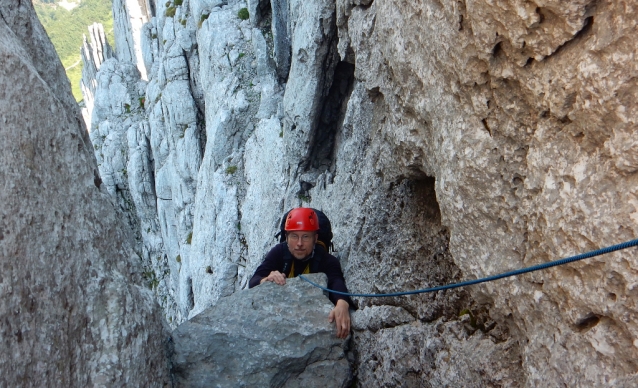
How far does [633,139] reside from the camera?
349 centimetres

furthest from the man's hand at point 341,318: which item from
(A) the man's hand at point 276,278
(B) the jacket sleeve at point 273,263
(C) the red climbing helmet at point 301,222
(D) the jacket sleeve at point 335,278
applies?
(B) the jacket sleeve at point 273,263

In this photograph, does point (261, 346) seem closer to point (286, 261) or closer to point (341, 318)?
point (341, 318)

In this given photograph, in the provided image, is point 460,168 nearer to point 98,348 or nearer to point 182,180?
point 98,348

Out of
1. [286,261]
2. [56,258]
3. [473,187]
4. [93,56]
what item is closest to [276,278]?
[286,261]

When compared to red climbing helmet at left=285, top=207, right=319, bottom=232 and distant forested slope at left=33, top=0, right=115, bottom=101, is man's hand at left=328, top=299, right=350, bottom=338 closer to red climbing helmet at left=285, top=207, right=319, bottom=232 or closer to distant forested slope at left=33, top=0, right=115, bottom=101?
red climbing helmet at left=285, top=207, right=319, bottom=232

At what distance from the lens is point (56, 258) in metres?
5.37

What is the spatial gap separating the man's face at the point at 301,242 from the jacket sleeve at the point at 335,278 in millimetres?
423

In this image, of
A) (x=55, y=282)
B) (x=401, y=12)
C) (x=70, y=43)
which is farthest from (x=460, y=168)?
(x=70, y=43)

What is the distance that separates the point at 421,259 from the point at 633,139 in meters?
4.11

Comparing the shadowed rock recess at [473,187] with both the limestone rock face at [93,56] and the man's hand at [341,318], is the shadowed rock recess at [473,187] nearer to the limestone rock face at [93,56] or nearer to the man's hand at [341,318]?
the man's hand at [341,318]

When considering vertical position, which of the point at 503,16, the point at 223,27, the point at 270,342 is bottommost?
the point at 270,342

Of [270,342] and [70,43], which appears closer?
[270,342]

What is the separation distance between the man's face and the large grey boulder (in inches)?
37.2

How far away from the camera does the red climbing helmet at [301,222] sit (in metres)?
8.59
